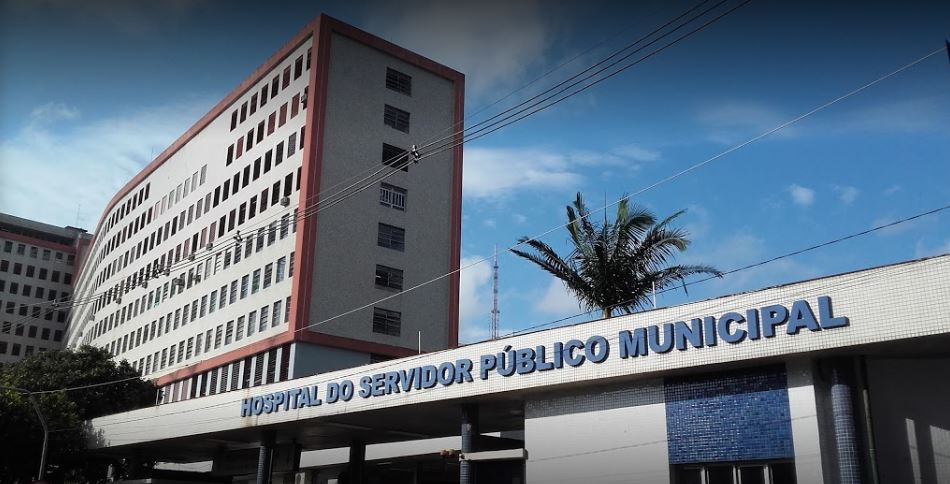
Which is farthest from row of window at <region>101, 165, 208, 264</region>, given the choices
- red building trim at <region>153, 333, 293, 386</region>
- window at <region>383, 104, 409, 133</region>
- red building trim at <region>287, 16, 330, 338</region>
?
window at <region>383, 104, 409, 133</region>

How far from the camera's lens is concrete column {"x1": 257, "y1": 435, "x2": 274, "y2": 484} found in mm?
30766

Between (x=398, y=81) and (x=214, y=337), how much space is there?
17.6 metres

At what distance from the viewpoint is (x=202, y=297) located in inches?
2063

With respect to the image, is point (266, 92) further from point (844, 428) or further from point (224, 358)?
point (844, 428)

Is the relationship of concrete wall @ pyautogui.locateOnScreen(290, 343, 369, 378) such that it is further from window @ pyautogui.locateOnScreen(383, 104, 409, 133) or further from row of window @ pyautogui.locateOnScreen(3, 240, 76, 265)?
row of window @ pyautogui.locateOnScreen(3, 240, 76, 265)

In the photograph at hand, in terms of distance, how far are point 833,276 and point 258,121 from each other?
3947cm

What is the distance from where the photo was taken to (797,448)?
18094 millimetres

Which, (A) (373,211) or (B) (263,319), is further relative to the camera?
(A) (373,211)

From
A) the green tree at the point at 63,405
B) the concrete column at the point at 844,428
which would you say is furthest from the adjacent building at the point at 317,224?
the concrete column at the point at 844,428

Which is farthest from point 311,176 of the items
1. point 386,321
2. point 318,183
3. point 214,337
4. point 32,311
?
point 32,311

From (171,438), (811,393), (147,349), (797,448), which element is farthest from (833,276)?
(147,349)

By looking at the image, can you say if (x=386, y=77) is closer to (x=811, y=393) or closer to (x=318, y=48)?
(x=318, y=48)

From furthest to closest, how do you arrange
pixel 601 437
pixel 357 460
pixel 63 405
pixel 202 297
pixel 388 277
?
pixel 202 297 → pixel 388 277 → pixel 63 405 → pixel 357 460 → pixel 601 437

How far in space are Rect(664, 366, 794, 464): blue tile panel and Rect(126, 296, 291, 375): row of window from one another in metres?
26.2
